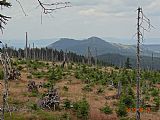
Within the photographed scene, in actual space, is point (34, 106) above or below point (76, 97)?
below

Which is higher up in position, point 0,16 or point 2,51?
point 0,16

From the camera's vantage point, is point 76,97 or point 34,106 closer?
point 34,106

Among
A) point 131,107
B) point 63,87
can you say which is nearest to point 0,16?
point 131,107

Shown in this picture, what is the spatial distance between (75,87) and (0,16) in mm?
39608

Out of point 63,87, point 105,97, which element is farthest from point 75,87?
point 105,97

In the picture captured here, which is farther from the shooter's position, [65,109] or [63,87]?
[63,87]

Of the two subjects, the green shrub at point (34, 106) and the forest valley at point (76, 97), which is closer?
the forest valley at point (76, 97)

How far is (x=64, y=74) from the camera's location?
51.9 m

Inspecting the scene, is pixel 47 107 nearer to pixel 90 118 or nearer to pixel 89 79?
pixel 90 118

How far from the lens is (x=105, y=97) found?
3947cm

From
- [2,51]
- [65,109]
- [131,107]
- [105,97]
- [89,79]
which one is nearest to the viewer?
[2,51]

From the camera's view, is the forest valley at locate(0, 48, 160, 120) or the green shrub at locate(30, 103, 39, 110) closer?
the forest valley at locate(0, 48, 160, 120)

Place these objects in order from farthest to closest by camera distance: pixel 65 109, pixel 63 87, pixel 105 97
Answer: pixel 63 87 < pixel 105 97 < pixel 65 109

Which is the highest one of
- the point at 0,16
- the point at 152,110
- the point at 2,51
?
the point at 0,16
